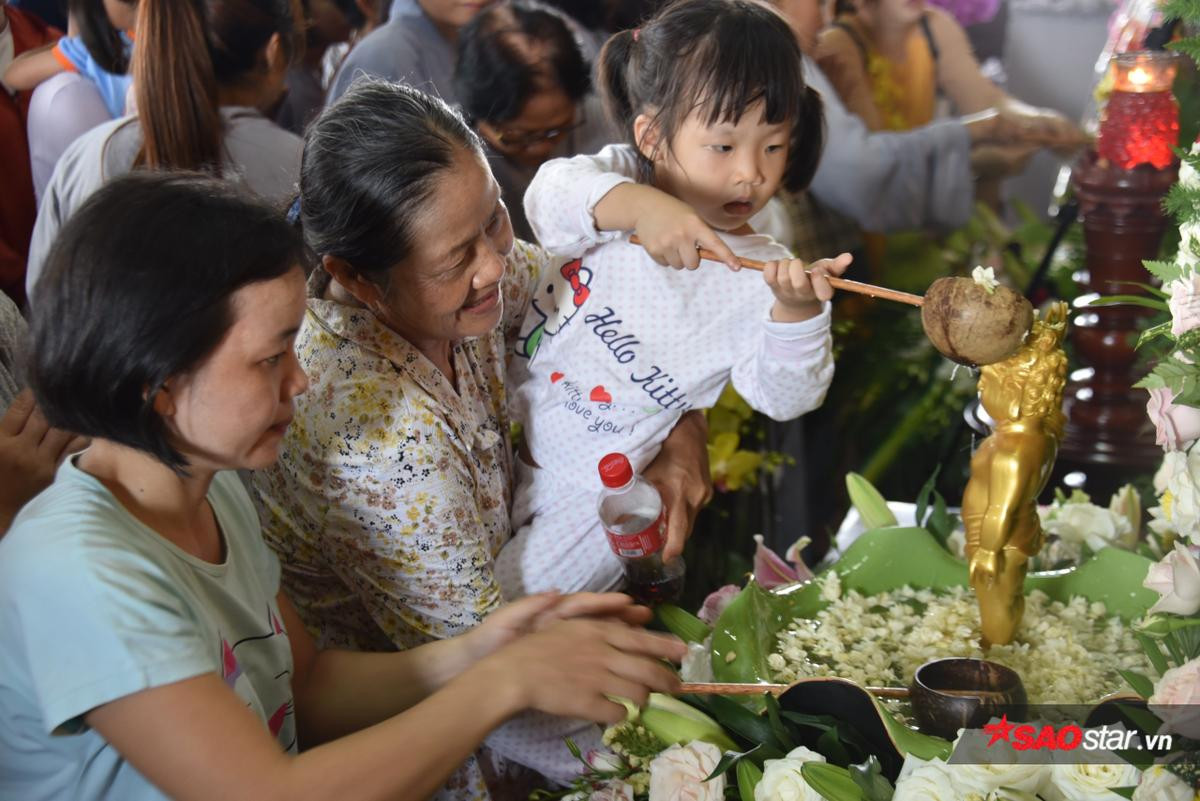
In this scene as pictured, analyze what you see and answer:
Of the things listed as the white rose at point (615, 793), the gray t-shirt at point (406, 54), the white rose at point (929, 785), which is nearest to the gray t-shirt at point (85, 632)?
the white rose at point (615, 793)

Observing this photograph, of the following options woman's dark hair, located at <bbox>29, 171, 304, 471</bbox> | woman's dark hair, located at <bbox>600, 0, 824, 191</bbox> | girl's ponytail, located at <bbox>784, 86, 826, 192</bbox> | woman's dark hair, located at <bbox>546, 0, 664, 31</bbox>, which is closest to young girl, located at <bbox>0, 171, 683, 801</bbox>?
woman's dark hair, located at <bbox>29, 171, 304, 471</bbox>

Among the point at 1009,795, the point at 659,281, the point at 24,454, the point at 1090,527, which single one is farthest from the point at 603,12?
the point at 1009,795

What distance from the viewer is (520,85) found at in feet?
6.48

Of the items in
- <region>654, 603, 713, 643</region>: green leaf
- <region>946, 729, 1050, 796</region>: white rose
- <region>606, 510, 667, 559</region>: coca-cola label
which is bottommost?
<region>654, 603, 713, 643</region>: green leaf

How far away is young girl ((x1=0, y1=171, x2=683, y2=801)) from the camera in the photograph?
938 millimetres

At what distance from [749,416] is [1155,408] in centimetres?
113

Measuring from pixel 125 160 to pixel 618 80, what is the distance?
0.88 m

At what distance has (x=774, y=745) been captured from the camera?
1103 mm

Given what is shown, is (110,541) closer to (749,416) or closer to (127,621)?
(127,621)

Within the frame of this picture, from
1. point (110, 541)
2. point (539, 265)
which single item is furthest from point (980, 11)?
point (110, 541)

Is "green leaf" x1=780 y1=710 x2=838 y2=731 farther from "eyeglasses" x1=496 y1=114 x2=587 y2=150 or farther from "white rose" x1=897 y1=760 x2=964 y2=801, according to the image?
"eyeglasses" x1=496 y1=114 x2=587 y2=150

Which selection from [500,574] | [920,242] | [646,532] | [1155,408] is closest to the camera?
[1155,408]

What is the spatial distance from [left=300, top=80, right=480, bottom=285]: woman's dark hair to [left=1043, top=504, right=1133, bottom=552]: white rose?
0.89 m

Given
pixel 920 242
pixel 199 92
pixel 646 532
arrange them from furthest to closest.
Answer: pixel 920 242
pixel 199 92
pixel 646 532
